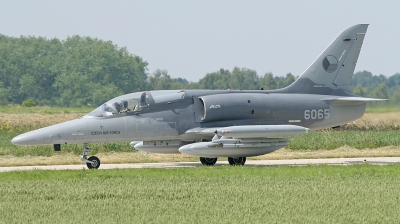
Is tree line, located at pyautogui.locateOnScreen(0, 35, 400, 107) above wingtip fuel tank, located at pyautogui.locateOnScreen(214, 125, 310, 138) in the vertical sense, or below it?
above

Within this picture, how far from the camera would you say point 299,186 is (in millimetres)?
15508

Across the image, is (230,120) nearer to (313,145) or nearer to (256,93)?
(256,93)

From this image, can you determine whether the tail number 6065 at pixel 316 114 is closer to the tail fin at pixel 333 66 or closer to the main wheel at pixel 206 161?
the tail fin at pixel 333 66

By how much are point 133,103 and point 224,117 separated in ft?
9.03

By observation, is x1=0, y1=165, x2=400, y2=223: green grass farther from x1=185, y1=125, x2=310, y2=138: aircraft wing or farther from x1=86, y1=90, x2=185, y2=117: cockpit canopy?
x1=86, y1=90, x2=185, y2=117: cockpit canopy

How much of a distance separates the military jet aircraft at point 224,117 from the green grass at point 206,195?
1.95 m

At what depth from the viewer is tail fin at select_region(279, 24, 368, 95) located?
933 inches

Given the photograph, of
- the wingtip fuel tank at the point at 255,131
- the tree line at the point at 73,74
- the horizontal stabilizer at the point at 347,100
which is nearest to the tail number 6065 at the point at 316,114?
the horizontal stabilizer at the point at 347,100

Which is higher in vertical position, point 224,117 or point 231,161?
point 224,117

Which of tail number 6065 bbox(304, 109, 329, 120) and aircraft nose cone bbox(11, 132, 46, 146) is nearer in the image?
aircraft nose cone bbox(11, 132, 46, 146)

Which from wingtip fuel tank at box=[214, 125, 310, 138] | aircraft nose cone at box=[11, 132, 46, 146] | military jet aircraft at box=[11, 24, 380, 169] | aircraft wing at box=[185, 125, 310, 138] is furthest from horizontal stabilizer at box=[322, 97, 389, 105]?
aircraft nose cone at box=[11, 132, 46, 146]

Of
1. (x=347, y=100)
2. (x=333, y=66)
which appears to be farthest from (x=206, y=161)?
(x=333, y=66)

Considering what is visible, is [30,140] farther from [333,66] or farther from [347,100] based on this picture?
[333,66]

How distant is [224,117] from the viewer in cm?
2172
